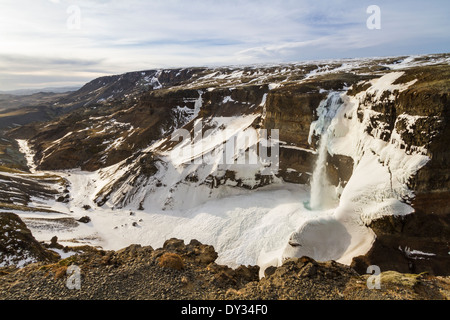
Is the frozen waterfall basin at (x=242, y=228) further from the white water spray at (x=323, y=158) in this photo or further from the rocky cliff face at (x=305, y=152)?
the white water spray at (x=323, y=158)

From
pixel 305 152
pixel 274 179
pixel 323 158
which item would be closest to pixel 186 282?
pixel 323 158

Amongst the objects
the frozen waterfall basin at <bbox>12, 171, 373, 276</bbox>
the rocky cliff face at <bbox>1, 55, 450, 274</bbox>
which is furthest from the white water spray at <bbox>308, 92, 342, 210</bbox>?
the frozen waterfall basin at <bbox>12, 171, 373, 276</bbox>

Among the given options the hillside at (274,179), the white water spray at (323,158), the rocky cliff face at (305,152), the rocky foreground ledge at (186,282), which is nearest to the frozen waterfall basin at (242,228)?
the hillside at (274,179)

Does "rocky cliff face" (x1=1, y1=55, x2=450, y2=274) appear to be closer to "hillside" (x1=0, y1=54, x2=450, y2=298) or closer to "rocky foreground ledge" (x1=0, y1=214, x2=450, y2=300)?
"hillside" (x1=0, y1=54, x2=450, y2=298)

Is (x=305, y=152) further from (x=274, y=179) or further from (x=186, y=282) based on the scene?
(x=186, y=282)

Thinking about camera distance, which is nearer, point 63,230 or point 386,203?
point 386,203

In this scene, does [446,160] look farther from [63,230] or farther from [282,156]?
[63,230]
